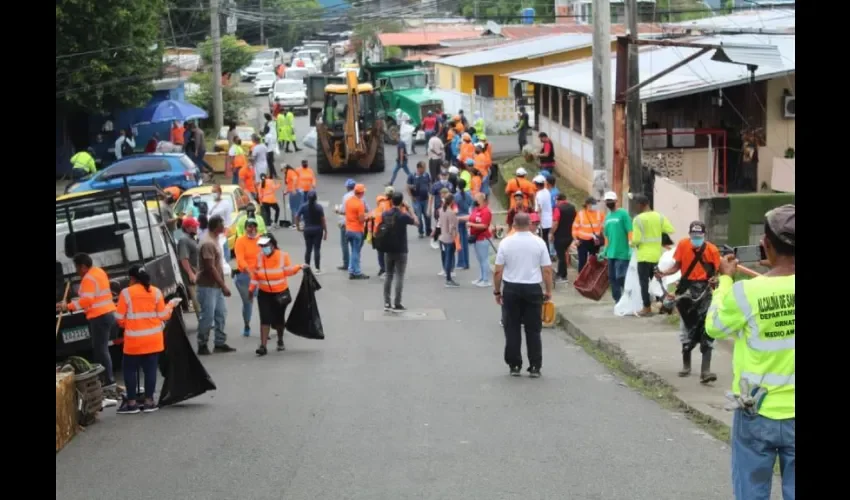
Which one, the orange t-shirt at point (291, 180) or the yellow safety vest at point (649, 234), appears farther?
the orange t-shirt at point (291, 180)

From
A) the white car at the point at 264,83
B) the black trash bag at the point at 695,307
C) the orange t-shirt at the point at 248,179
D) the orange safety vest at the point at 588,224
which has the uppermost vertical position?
the white car at the point at 264,83

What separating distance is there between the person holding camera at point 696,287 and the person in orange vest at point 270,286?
17.0ft

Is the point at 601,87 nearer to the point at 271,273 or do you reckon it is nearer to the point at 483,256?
the point at 483,256

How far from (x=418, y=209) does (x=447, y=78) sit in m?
30.0

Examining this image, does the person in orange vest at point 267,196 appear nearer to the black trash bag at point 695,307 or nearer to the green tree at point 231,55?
the black trash bag at point 695,307

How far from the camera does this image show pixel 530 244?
43.9 feet

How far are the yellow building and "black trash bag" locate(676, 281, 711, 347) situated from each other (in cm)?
3433

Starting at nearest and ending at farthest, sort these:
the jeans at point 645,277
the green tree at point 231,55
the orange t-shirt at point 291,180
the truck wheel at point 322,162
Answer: the jeans at point 645,277 < the orange t-shirt at point 291,180 < the truck wheel at point 322,162 < the green tree at point 231,55

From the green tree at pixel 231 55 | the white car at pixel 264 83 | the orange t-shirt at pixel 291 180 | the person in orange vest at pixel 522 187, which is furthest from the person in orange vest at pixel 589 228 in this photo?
the white car at pixel 264 83

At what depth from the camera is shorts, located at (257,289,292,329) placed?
1611 centimetres

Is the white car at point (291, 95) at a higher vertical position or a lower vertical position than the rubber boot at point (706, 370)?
higher

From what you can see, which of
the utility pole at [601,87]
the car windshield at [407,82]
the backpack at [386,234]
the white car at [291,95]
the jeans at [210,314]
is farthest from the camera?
the white car at [291,95]

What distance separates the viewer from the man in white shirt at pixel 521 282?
527 inches
